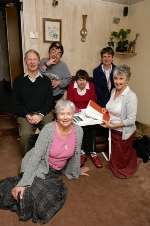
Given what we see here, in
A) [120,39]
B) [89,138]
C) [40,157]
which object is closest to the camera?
[40,157]

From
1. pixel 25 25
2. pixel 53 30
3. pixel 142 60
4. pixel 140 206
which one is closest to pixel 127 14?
pixel 142 60

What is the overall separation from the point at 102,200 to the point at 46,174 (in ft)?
1.83

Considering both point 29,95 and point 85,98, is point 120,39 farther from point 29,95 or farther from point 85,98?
point 29,95

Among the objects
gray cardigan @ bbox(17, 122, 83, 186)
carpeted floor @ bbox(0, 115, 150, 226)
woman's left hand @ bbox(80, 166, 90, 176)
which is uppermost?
gray cardigan @ bbox(17, 122, 83, 186)

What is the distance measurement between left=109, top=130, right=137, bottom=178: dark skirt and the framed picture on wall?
1834 millimetres

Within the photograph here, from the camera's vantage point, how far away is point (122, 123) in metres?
2.37

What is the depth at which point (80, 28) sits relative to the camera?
12.0 feet

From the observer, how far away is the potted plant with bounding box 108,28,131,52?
3.75 m

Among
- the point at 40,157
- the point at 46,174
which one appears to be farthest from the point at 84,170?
the point at 40,157

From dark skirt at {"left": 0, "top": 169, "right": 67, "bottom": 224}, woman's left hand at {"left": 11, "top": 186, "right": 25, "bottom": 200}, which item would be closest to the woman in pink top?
dark skirt at {"left": 0, "top": 169, "right": 67, "bottom": 224}

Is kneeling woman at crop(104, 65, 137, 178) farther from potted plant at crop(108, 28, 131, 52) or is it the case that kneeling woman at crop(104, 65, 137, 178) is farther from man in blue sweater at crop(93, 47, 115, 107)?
potted plant at crop(108, 28, 131, 52)

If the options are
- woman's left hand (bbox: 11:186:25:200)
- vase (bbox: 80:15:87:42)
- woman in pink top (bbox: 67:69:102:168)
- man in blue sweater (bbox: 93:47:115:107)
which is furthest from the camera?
vase (bbox: 80:15:87:42)

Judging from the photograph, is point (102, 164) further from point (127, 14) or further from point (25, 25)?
point (127, 14)

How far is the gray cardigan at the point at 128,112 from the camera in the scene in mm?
2330
